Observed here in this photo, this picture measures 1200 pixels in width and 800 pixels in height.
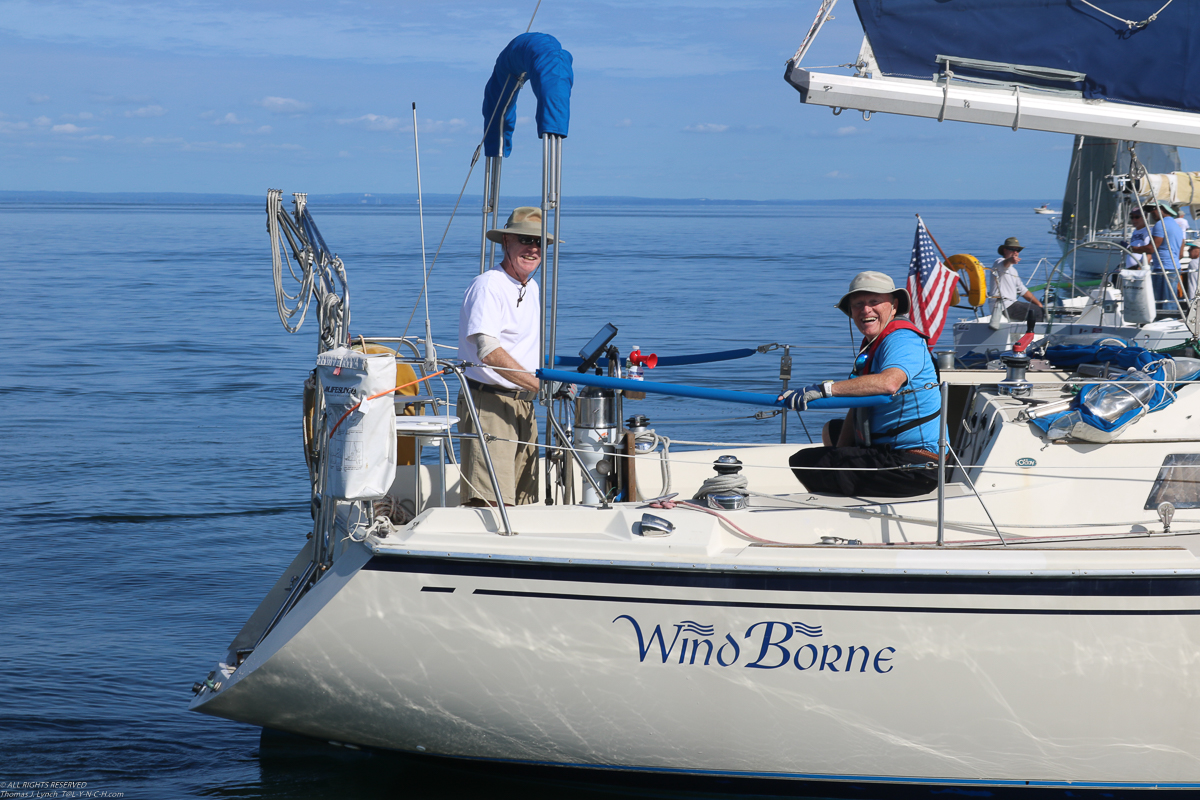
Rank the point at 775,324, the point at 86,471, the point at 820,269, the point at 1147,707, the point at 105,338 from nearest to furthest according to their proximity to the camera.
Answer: the point at 1147,707, the point at 86,471, the point at 105,338, the point at 775,324, the point at 820,269

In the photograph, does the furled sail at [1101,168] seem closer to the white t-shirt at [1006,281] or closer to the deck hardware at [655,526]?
the white t-shirt at [1006,281]

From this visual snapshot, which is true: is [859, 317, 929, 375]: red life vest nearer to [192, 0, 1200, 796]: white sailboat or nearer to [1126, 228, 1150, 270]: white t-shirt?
[192, 0, 1200, 796]: white sailboat

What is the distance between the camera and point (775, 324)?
2022 centimetres

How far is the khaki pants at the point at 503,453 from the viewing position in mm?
4438

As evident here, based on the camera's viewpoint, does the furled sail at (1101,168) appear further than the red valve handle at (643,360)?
Yes

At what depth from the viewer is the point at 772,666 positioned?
146 inches

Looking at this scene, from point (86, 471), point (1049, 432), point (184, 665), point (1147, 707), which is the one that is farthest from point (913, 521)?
point (86, 471)

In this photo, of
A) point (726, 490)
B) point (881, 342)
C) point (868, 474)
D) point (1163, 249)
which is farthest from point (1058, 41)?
point (1163, 249)

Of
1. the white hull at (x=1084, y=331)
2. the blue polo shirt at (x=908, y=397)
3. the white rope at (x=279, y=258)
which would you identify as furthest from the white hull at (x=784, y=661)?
the white hull at (x=1084, y=331)

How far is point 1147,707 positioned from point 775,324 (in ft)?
54.9

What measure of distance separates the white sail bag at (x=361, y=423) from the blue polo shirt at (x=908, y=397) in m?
1.77

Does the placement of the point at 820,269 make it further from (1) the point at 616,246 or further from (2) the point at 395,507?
(2) the point at 395,507

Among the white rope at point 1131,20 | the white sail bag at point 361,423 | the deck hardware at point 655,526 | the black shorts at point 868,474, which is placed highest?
the white rope at point 1131,20

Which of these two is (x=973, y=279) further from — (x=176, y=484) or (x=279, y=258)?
(x=176, y=484)
